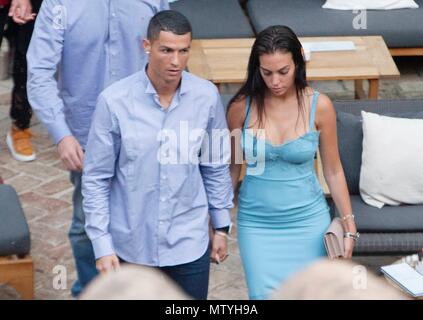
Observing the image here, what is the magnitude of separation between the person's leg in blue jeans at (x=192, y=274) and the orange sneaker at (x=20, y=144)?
9.80 ft

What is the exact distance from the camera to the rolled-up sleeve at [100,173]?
417 cm

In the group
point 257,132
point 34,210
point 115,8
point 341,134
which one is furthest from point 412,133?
point 34,210

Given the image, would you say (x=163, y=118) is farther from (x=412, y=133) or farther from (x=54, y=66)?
(x=412, y=133)

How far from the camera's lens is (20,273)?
16.7ft

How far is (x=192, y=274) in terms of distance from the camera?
4320 millimetres

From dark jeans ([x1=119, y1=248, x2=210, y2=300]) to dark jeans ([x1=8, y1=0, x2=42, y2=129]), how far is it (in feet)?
8.83

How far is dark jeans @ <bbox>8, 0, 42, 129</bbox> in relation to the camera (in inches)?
261

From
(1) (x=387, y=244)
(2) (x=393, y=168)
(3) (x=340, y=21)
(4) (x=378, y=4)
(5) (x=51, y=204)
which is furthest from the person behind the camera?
(4) (x=378, y=4)

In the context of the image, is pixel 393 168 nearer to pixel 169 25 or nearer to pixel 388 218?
pixel 388 218

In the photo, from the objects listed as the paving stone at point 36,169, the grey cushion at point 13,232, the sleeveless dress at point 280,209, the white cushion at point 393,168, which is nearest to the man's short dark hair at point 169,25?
the sleeveless dress at point 280,209

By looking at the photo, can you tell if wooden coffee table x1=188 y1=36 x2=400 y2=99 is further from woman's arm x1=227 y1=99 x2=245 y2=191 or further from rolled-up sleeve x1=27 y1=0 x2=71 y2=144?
rolled-up sleeve x1=27 y1=0 x2=71 y2=144

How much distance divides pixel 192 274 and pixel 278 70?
102 cm

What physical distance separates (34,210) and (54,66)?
6.24 feet

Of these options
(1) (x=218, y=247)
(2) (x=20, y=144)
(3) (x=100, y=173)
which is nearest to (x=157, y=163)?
(3) (x=100, y=173)
